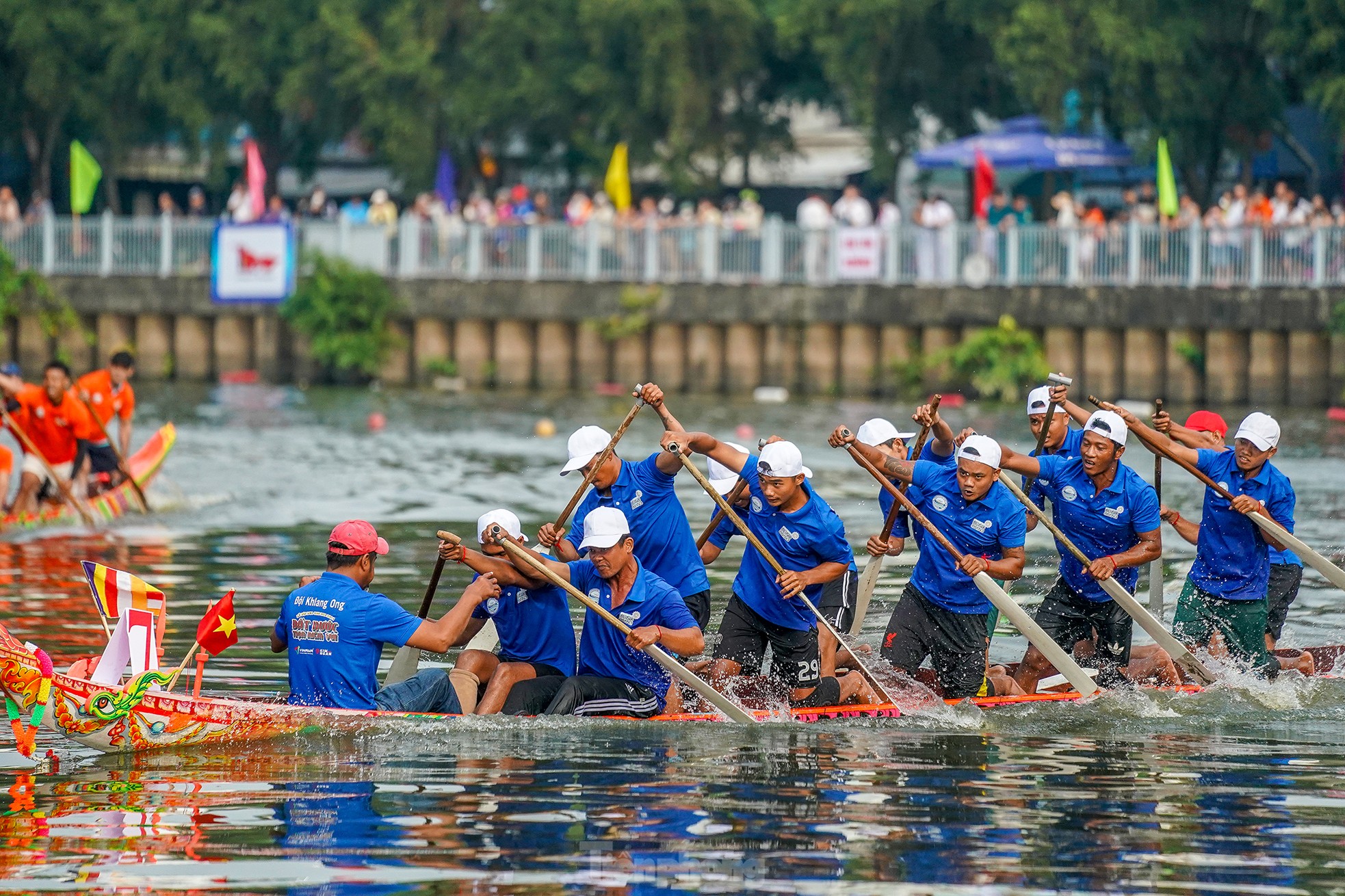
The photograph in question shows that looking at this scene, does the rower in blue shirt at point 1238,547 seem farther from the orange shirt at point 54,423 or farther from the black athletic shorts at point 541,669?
the orange shirt at point 54,423

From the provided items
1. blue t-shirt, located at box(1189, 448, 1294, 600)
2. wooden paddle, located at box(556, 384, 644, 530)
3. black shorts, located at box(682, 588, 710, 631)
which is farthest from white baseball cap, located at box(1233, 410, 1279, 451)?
wooden paddle, located at box(556, 384, 644, 530)

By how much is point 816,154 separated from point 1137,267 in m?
16.0

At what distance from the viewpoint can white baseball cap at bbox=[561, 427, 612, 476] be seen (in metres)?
12.0

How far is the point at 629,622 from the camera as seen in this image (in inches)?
427

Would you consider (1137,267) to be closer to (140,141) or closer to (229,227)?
(229,227)

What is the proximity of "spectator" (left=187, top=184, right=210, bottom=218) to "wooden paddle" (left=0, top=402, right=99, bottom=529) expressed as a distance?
59.6ft

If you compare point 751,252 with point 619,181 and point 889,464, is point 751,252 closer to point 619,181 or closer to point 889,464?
point 619,181

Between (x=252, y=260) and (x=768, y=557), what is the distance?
24.5 m

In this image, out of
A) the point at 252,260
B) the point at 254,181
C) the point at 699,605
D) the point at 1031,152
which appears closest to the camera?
the point at 699,605

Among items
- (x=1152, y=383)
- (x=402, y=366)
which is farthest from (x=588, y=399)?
(x=1152, y=383)

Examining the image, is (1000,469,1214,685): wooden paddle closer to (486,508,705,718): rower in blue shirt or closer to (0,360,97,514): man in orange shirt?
(486,508,705,718): rower in blue shirt

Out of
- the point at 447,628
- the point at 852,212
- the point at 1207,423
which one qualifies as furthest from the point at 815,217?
the point at 447,628

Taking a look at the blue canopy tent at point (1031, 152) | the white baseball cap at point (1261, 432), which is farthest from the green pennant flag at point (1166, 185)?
the white baseball cap at point (1261, 432)

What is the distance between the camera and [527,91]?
3747cm
